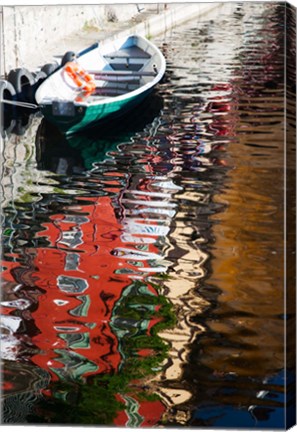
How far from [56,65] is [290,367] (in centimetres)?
445

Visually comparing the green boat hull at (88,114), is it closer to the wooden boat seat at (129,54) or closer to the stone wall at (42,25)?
the wooden boat seat at (129,54)

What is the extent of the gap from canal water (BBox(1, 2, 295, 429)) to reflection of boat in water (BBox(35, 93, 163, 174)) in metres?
0.02

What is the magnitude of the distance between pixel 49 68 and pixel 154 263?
3.12m

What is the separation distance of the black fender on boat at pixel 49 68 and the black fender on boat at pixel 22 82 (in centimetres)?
13

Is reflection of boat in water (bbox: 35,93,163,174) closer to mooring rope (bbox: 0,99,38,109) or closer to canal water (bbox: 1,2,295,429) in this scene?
canal water (bbox: 1,2,295,429)

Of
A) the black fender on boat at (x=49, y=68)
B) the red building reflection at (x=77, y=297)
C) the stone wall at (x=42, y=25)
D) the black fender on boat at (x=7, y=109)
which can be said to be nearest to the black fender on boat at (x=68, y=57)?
the stone wall at (x=42, y=25)

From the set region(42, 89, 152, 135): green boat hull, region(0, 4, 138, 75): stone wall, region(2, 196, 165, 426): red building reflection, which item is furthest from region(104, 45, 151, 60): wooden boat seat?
region(2, 196, 165, 426): red building reflection

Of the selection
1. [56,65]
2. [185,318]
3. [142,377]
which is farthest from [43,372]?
[56,65]

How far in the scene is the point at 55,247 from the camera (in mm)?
4703

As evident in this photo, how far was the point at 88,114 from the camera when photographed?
22.8 feet

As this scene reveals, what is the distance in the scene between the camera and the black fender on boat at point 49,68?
7106mm

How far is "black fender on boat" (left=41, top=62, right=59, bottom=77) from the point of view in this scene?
711 cm

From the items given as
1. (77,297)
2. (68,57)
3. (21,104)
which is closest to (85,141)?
(21,104)

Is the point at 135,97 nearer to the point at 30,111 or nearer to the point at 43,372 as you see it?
Answer: the point at 30,111
